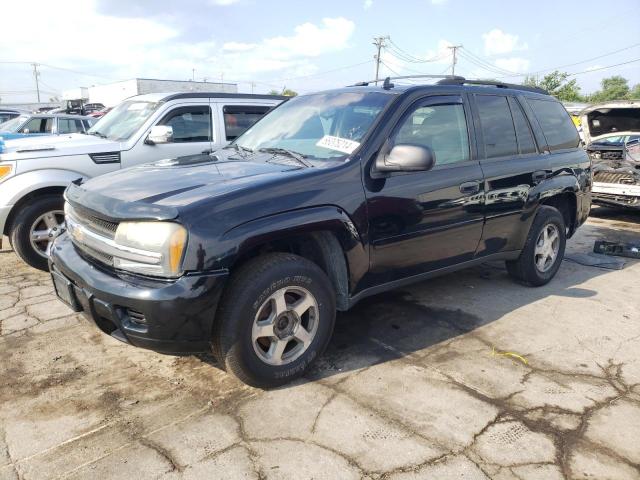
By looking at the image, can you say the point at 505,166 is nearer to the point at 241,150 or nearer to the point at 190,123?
the point at 241,150

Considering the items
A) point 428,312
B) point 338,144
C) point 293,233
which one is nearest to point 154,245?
point 293,233

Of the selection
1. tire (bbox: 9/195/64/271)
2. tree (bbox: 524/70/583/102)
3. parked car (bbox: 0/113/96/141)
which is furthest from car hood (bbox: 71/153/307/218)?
tree (bbox: 524/70/583/102)

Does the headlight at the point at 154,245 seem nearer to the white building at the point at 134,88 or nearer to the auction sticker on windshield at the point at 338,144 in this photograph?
the auction sticker on windshield at the point at 338,144

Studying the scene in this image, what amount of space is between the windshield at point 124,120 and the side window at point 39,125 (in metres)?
5.70

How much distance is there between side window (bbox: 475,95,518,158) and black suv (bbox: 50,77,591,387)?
0.01 m

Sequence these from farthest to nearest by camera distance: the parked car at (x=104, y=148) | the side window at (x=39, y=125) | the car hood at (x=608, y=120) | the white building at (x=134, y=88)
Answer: the white building at (x=134, y=88), the side window at (x=39, y=125), the car hood at (x=608, y=120), the parked car at (x=104, y=148)

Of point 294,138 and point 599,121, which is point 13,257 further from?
point 599,121

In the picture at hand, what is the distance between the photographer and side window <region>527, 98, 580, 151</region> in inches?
185

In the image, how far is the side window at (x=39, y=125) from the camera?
11.1 meters

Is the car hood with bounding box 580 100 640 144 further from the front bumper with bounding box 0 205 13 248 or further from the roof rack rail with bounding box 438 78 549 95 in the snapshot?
the front bumper with bounding box 0 205 13 248

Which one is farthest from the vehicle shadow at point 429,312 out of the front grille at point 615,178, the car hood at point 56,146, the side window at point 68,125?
the side window at point 68,125

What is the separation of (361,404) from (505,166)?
2.36m

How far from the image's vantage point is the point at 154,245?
2.55 metres

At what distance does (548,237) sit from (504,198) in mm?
1057
